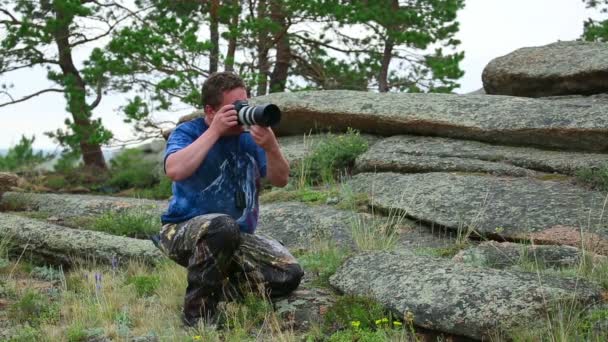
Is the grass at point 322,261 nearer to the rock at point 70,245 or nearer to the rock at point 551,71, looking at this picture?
the rock at point 70,245

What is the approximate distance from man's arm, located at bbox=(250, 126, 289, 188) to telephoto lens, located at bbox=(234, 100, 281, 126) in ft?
0.37

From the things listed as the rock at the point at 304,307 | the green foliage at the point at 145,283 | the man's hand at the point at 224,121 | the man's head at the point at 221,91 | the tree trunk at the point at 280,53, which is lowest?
the rock at the point at 304,307

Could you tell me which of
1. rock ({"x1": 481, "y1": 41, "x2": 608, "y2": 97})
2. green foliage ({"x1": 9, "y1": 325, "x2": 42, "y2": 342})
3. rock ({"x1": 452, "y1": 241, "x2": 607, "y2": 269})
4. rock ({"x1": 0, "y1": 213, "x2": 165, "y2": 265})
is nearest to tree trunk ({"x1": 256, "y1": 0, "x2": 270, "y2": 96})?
rock ({"x1": 481, "y1": 41, "x2": 608, "y2": 97})

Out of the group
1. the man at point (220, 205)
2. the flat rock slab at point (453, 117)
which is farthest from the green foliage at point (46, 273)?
the flat rock slab at point (453, 117)

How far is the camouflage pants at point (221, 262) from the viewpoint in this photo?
17.6 ft

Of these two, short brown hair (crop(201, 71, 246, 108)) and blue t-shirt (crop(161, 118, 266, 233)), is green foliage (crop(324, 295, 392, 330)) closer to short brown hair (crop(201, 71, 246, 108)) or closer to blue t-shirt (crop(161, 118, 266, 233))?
blue t-shirt (crop(161, 118, 266, 233))

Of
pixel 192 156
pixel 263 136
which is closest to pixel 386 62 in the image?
pixel 263 136

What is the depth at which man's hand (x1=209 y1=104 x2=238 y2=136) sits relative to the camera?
5223mm

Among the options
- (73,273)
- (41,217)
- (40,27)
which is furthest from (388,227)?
(40,27)

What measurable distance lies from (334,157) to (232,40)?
7128 mm

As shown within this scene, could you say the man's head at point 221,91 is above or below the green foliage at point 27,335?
above

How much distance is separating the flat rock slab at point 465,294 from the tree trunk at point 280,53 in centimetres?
1224

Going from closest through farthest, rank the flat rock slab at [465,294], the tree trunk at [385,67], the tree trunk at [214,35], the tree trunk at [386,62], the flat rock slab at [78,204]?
the flat rock slab at [465,294], the flat rock slab at [78,204], the tree trunk at [214,35], the tree trunk at [386,62], the tree trunk at [385,67]

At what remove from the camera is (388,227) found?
8.06 metres
